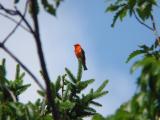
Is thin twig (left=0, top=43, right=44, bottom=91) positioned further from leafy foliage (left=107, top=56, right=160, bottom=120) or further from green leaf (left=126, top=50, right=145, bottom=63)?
green leaf (left=126, top=50, right=145, bottom=63)

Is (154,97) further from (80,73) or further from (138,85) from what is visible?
(80,73)

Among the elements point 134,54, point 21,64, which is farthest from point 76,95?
point 21,64

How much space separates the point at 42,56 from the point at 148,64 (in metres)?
0.67

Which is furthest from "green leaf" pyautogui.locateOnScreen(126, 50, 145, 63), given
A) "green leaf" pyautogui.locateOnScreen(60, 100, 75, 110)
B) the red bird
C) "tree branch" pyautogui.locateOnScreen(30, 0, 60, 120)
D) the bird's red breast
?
the bird's red breast

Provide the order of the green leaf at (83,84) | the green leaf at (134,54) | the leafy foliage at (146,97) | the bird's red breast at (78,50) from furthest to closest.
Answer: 1. the bird's red breast at (78,50)
2. the green leaf at (83,84)
3. the green leaf at (134,54)
4. the leafy foliage at (146,97)

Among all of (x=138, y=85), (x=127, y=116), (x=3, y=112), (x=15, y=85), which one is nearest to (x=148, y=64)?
(x=138, y=85)

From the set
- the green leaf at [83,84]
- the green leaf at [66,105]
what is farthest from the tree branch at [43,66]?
the green leaf at [83,84]

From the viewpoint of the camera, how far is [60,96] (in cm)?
1209

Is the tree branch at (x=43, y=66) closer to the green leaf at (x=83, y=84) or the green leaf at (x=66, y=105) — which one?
the green leaf at (x=66, y=105)

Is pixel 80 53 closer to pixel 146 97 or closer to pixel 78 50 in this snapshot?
pixel 78 50

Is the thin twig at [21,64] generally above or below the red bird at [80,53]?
below

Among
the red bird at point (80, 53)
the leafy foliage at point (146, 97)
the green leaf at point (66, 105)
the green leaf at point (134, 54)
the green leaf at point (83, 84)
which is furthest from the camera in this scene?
the red bird at point (80, 53)

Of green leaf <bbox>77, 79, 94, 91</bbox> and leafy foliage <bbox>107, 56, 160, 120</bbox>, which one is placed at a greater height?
green leaf <bbox>77, 79, 94, 91</bbox>

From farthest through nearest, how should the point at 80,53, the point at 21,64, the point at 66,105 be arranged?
the point at 80,53 → the point at 66,105 → the point at 21,64
